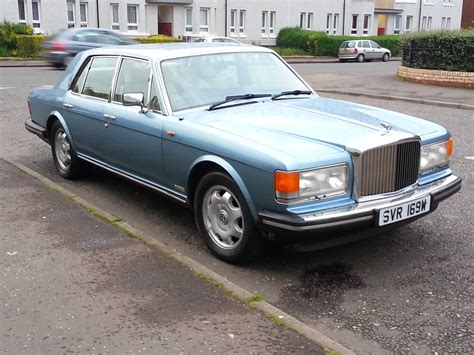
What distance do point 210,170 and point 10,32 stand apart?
97.2 feet

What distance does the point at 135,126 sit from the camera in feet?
18.1

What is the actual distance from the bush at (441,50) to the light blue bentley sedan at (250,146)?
1326 cm

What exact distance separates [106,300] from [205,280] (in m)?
0.71

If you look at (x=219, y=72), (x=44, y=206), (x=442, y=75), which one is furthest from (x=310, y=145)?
(x=442, y=75)

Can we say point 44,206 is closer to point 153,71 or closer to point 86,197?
point 86,197

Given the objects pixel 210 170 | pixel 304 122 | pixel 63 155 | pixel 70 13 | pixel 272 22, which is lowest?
pixel 63 155

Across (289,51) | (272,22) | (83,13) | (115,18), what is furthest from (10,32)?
(272,22)

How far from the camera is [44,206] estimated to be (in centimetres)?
603

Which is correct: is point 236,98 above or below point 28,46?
above

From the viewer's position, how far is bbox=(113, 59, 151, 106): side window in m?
5.62

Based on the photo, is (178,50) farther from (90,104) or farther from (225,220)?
(225,220)

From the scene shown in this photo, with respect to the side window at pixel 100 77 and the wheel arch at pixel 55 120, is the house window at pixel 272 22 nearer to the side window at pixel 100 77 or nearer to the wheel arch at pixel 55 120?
the wheel arch at pixel 55 120

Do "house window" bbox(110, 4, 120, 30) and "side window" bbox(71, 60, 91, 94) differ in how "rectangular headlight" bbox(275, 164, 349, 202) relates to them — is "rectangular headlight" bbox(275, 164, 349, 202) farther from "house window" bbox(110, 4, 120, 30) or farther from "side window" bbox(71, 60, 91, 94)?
"house window" bbox(110, 4, 120, 30)

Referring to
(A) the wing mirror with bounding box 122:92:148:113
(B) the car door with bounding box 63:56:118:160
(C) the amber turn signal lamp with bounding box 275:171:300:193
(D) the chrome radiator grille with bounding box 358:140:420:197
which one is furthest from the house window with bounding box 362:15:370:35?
(C) the amber turn signal lamp with bounding box 275:171:300:193
